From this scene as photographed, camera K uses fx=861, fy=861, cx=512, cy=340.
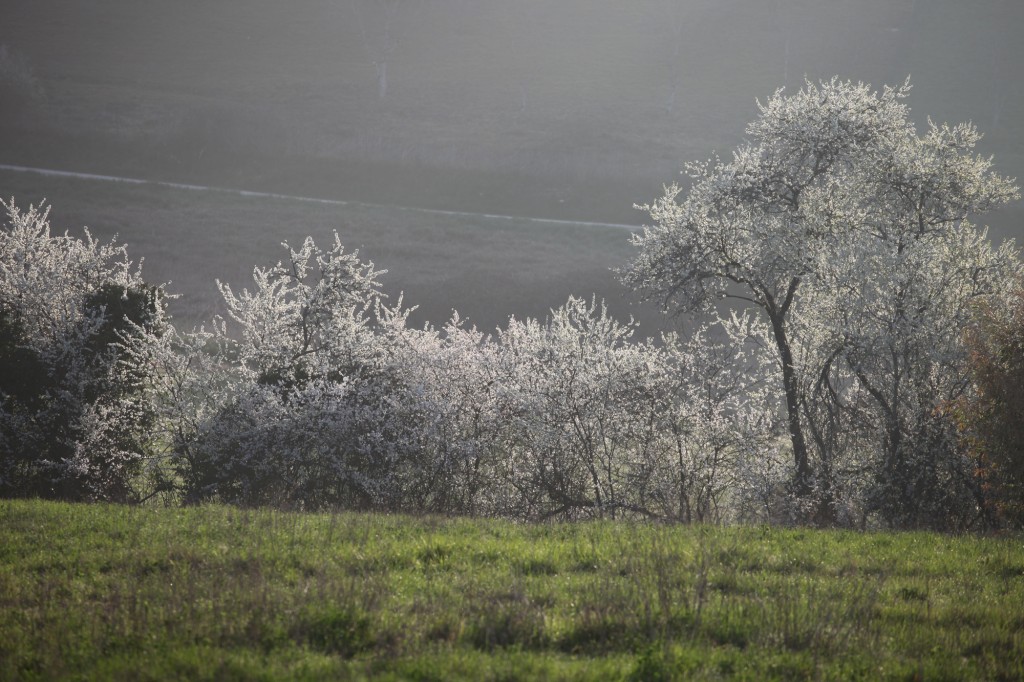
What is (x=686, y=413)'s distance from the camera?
22.4 metres

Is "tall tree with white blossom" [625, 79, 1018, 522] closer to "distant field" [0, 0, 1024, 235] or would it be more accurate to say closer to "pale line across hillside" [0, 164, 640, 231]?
"pale line across hillside" [0, 164, 640, 231]

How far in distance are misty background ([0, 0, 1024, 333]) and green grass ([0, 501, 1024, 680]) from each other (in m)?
40.4

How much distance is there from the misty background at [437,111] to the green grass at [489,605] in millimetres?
40390

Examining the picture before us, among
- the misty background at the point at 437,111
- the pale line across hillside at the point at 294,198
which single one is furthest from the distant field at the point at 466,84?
the pale line across hillside at the point at 294,198

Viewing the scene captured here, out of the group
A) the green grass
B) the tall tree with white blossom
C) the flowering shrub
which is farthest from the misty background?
the green grass

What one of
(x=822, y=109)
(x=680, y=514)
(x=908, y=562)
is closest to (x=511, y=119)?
(x=822, y=109)

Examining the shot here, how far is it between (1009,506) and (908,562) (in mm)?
6285

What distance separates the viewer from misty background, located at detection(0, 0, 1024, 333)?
207 feet

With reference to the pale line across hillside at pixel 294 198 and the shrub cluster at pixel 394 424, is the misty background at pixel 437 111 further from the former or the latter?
the shrub cluster at pixel 394 424

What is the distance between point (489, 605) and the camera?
26.9 feet

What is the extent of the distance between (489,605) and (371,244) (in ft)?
188

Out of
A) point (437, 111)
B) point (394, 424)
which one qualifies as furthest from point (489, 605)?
point (437, 111)

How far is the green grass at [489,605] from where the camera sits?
277 inches

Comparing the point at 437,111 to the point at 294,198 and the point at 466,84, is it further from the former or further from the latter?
the point at 294,198
